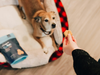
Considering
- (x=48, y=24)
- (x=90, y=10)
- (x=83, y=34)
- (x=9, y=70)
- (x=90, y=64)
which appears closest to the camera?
(x=90, y=64)

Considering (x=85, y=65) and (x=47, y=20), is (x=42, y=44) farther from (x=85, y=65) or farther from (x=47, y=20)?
(x=85, y=65)

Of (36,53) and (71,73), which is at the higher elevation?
(36,53)

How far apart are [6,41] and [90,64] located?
115 centimetres

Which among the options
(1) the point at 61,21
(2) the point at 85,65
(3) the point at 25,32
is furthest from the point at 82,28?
(2) the point at 85,65

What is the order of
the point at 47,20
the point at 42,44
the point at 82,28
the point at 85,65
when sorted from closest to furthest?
the point at 85,65
the point at 47,20
the point at 42,44
the point at 82,28

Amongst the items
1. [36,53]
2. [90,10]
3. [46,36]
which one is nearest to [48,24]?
[46,36]

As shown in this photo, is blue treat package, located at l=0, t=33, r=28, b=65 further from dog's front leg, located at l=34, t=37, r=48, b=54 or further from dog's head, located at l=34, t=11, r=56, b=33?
dog's head, located at l=34, t=11, r=56, b=33

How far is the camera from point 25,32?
162 centimetres

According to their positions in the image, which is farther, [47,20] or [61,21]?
[61,21]

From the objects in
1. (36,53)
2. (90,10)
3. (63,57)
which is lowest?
(63,57)

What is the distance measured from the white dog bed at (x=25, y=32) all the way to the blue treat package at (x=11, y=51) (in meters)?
0.09

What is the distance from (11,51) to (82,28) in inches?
53.2

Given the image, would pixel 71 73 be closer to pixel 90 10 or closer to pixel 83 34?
pixel 83 34

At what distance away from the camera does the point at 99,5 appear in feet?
6.69
